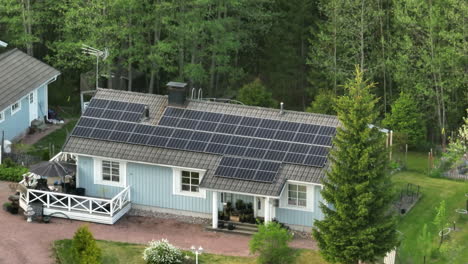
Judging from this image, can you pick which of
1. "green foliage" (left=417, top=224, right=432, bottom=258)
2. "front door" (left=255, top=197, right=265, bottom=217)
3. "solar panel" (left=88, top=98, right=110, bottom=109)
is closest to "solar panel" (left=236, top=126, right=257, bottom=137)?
"front door" (left=255, top=197, right=265, bottom=217)

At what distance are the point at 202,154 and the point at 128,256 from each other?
681 cm

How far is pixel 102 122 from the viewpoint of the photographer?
192 feet

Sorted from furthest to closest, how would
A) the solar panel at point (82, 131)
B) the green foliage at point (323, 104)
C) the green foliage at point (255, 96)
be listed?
the green foliage at point (255, 96) < the green foliage at point (323, 104) < the solar panel at point (82, 131)

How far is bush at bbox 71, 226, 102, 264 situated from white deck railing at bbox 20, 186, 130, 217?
585 centimetres

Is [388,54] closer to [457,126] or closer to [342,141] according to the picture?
[457,126]

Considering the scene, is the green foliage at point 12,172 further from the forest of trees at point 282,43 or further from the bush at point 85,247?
the forest of trees at point 282,43

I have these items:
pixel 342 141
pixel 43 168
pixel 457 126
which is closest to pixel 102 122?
pixel 43 168

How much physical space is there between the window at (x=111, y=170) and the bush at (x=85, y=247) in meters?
8.24

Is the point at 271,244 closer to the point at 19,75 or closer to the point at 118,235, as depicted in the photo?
the point at 118,235

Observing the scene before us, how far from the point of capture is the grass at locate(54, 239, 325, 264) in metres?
52.1

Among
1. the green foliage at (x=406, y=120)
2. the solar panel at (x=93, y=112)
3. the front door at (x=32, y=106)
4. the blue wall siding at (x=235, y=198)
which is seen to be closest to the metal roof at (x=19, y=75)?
the front door at (x=32, y=106)

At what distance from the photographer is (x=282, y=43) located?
7819 centimetres

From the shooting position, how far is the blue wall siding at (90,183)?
190ft

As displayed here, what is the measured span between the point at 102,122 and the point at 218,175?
7.30 m
